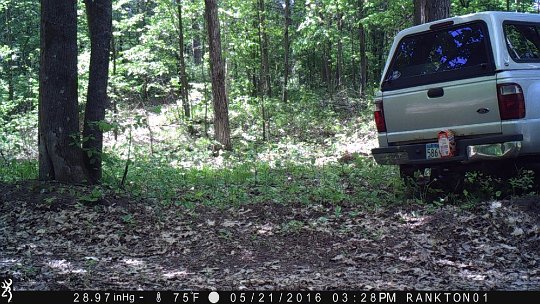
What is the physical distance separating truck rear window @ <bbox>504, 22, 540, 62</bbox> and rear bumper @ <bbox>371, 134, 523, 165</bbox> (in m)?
1.05

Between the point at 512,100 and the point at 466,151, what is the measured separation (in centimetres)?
80

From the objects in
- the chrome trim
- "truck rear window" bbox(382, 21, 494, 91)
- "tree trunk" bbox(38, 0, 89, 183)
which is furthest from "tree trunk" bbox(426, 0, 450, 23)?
"tree trunk" bbox(38, 0, 89, 183)

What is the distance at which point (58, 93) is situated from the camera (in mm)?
6945

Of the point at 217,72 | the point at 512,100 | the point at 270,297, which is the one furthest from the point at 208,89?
the point at 270,297

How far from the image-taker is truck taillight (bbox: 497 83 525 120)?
5316 mm

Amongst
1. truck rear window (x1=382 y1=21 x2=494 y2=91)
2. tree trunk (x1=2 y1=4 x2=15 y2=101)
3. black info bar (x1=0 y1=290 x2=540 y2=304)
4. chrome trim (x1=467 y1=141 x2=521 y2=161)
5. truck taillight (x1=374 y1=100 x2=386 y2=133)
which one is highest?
tree trunk (x1=2 y1=4 x2=15 y2=101)

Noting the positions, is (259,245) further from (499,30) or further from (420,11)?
(420,11)

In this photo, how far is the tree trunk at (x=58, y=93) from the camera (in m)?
6.86

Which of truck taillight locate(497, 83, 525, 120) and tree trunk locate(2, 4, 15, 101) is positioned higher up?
tree trunk locate(2, 4, 15, 101)

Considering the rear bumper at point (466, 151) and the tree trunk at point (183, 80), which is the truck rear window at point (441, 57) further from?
the tree trunk at point (183, 80)

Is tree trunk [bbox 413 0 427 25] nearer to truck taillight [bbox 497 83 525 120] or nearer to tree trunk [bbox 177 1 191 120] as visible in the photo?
truck taillight [bbox 497 83 525 120]

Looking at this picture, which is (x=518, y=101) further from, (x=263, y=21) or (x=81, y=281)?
(x=263, y=21)

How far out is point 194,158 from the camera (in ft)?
42.7

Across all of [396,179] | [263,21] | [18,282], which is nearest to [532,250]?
[396,179]
